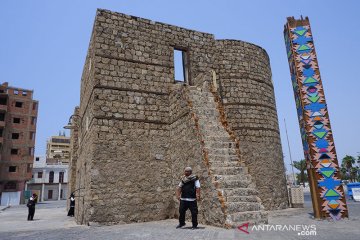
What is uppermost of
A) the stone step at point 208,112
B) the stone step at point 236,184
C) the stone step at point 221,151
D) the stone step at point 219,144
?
the stone step at point 208,112

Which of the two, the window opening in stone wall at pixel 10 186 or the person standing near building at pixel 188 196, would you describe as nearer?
the person standing near building at pixel 188 196

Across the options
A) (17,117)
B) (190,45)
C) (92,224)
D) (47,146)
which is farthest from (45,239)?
(47,146)

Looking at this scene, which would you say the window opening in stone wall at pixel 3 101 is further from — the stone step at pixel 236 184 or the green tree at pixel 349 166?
the green tree at pixel 349 166

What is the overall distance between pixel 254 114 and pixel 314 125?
3.90 metres

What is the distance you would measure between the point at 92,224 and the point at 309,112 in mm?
6971

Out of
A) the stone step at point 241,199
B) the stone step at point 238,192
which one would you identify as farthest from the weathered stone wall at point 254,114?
the stone step at point 241,199

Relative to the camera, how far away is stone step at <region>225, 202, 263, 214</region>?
5945 mm

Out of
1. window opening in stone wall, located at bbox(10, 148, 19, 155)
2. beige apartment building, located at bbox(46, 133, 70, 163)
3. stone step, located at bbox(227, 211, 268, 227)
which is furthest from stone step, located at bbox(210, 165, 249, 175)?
beige apartment building, located at bbox(46, 133, 70, 163)

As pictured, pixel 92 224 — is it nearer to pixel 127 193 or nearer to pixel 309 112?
pixel 127 193

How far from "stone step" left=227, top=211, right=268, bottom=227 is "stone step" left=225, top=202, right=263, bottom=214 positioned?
93 millimetres

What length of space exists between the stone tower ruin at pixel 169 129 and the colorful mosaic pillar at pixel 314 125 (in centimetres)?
194

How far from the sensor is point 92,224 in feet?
24.2

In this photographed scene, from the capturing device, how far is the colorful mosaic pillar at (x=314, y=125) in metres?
6.93

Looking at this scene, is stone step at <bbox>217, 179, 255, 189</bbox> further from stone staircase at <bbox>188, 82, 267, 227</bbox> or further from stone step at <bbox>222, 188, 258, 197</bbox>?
stone step at <bbox>222, 188, 258, 197</bbox>
